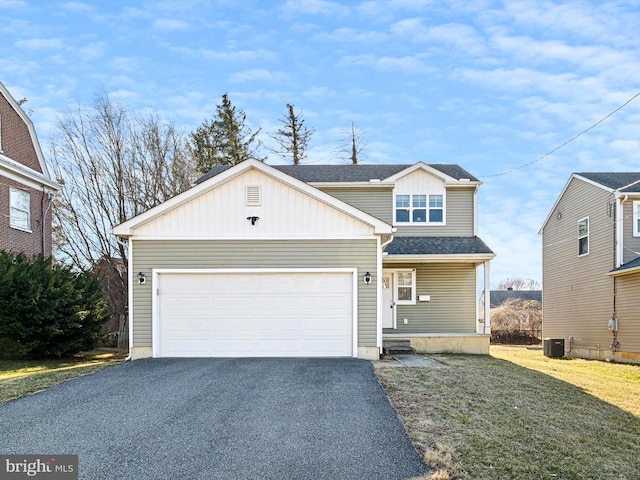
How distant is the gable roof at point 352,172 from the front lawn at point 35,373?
25.3 ft

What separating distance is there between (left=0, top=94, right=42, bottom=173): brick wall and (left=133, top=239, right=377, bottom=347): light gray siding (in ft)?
26.8

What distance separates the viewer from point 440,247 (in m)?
15.7

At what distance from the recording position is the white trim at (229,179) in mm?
11578

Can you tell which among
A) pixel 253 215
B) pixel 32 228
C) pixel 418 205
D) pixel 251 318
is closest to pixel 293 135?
pixel 418 205

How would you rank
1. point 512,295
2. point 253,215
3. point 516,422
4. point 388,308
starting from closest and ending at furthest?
point 516,422, point 253,215, point 388,308, point 512,295

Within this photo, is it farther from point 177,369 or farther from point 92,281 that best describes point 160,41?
point 177,369

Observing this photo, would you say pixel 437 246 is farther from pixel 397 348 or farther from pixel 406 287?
pixel 397 348

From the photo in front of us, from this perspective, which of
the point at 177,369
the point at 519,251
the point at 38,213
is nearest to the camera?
the point at 177,369

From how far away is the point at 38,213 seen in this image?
17500mm

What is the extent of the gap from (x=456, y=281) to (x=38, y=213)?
14690 millimetres

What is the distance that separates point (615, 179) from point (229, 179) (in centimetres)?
1427

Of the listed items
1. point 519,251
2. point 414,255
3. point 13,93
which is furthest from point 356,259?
point 519,251

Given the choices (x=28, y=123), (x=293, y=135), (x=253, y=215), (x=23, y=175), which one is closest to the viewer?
(x=253, y=215)

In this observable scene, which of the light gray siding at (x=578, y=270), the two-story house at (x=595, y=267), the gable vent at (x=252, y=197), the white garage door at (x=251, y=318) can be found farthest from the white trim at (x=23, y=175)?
the light gray siding at (x=578, y=270)
